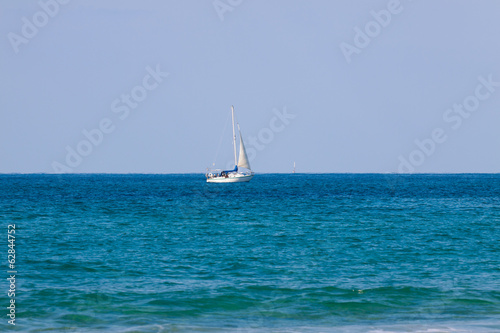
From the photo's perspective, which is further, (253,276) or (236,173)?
(236,173)

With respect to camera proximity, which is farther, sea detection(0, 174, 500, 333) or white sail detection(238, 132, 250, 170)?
white sail detection(238, 132, 250, 170)

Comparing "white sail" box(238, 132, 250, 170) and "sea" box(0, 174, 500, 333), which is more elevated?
"white sail" box(238, 132, 250, 170)

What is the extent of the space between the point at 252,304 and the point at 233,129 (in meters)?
113

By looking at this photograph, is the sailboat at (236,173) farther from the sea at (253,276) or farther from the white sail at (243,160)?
the sea at (253,276)

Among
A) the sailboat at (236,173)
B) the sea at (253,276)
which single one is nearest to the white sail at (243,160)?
the sailboat at (236,173)

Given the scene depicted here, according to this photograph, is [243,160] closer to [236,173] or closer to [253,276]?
[236,173]

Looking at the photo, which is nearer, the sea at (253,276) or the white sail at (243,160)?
the sea at (253,276)

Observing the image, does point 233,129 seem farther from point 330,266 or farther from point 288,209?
point 330,266

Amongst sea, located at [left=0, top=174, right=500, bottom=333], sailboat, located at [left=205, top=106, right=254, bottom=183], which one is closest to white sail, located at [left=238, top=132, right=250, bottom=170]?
sailboat, located at [left=205, top=106, right=254, bottom=183]

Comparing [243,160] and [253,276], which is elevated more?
[243,160]

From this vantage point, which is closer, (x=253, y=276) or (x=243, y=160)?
(x=253, y=276)

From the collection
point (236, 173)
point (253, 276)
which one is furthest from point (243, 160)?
point (253, 276)

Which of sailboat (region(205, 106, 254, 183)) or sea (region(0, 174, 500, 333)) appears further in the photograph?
sailboat (region(205, 106, 254, 183))

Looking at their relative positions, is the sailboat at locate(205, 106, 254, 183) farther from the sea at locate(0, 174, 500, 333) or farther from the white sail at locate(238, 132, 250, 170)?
the sea at locate(0, 174, 500, 333)
